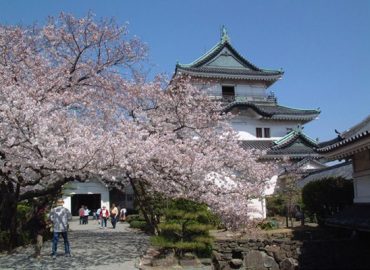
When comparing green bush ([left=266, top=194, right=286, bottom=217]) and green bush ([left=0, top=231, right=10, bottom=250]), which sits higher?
green bush ([left=266, top=194, right=286, bottom=217])

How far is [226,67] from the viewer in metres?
35.0

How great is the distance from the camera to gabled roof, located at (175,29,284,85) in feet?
110

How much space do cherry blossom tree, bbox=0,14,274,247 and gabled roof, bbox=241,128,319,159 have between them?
46.1 ft

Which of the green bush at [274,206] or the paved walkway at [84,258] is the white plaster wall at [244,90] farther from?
the paved walkway at [84,258]

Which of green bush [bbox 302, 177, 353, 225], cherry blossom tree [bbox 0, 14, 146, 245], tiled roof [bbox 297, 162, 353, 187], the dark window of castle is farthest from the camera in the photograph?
the dark window of castle

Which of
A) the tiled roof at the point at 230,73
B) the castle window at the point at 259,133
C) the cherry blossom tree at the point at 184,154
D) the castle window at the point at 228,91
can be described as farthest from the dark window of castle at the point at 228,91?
the cherry blossom tree at the point at 184,154

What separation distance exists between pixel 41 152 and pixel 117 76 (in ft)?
19.6

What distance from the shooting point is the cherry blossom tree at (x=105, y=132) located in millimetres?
10289

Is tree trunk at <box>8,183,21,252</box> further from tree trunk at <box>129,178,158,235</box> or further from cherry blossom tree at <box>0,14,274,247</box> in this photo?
tree trunk at <box>129,178,158,235</box>

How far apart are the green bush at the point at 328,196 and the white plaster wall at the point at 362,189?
2167mm

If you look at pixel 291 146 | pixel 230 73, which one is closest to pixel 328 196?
pixel 291 146

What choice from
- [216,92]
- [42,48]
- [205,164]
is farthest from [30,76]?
[216,92]

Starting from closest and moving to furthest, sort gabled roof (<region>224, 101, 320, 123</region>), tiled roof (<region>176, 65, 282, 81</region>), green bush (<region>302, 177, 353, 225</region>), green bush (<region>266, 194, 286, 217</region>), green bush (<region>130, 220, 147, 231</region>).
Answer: green bush (<region>302, 177, 353, 225</region>), green bush (<region>266, 194, 286, 217</region>), green bush (<region>130, 220, 147, 231</region>), tiled roof (<region>176, 65, 282, 81</region>), gabled roof (<region>224, 101, 320, 123</region>)

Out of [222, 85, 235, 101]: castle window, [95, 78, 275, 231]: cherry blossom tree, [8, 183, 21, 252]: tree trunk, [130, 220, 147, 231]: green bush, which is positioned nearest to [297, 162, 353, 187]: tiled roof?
[95, 78, 275, 231]: cherry blossom tree
